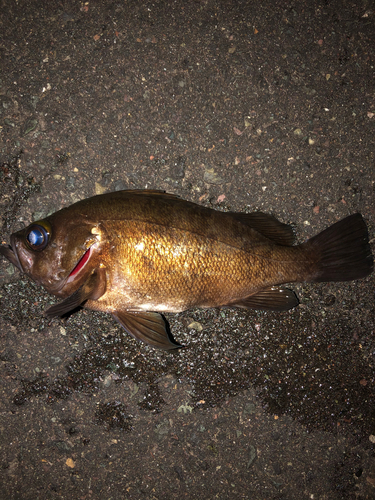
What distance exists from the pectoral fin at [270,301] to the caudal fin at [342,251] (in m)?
0.28

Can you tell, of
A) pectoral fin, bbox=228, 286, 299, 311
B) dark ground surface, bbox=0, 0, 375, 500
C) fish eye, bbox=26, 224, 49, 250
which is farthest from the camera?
dark ground surface, bbox=0, 0, 375, 500

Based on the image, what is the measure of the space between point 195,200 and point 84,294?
1.34m

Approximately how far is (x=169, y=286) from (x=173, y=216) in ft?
1.81

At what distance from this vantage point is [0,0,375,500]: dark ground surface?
293 cm

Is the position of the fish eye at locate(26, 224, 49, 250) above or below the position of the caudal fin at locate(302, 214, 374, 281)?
above

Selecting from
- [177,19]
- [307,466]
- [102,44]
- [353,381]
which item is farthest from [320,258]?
[102,44]

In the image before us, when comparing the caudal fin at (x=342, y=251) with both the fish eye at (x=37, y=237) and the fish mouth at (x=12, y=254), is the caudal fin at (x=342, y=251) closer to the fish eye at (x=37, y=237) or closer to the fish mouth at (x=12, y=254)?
the fish eye at (x=37, y=237)

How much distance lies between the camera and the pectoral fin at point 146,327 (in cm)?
257

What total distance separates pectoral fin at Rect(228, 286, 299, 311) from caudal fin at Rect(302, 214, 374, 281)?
282 mm

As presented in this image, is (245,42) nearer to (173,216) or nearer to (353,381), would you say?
(173,216)

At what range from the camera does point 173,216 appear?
7.99 ft

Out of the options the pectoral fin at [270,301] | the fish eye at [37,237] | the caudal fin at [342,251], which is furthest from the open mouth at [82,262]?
the caudal fin at [342,251]

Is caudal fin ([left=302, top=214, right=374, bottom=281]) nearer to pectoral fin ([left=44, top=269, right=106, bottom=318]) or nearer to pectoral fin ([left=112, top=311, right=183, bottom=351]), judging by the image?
pectoral fin ([left=112, top=311, right=183, bottom=351])

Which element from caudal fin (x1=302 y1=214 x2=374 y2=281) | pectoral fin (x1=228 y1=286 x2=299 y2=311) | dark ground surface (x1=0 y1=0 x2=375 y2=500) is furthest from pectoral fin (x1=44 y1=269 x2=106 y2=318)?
caudal fin (x1=302 y1=214 x2=374 y2=281)
